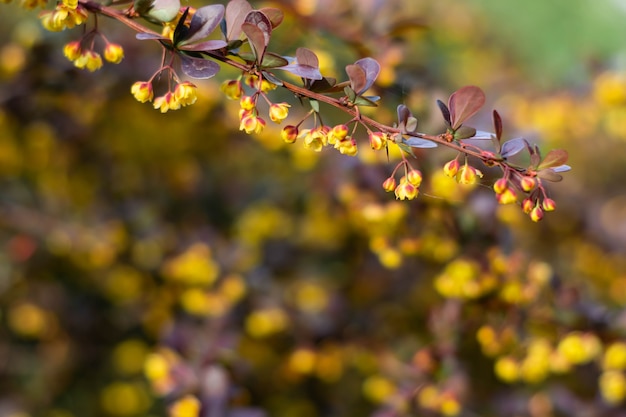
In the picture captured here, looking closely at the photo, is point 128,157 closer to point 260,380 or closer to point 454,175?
point 260,380

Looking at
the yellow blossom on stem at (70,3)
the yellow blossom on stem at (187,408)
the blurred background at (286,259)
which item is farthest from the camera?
the blurred background at (286,259)

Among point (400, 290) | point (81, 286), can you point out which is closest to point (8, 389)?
point (81, 286)

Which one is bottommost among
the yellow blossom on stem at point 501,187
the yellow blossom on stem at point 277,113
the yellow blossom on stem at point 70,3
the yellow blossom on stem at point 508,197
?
the yellow blossom on stem at point 508,197

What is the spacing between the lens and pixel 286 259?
1740 millimetres

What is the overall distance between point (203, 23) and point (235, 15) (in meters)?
0.04

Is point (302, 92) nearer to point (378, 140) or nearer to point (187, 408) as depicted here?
point (378, 140)

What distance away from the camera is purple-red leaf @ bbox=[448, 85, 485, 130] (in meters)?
0.71

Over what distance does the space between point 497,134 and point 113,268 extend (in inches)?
51.5

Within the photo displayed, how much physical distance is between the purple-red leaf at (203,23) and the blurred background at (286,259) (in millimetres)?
343

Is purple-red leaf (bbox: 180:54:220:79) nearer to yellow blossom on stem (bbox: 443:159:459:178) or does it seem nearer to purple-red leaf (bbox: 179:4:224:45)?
purple-red leaf (bbox: 179:4:224:45)

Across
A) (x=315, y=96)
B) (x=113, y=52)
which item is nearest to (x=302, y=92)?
(x=315, y=96)

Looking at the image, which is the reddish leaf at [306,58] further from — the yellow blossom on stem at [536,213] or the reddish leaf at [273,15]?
the yellow blossom on stem at [536,213]

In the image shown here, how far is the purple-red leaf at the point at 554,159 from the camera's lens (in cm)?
69

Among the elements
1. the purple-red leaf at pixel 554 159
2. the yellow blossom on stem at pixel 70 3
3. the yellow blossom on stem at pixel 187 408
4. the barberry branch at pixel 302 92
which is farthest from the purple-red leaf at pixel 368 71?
the yellow blossom on stem at pixel 187 408
